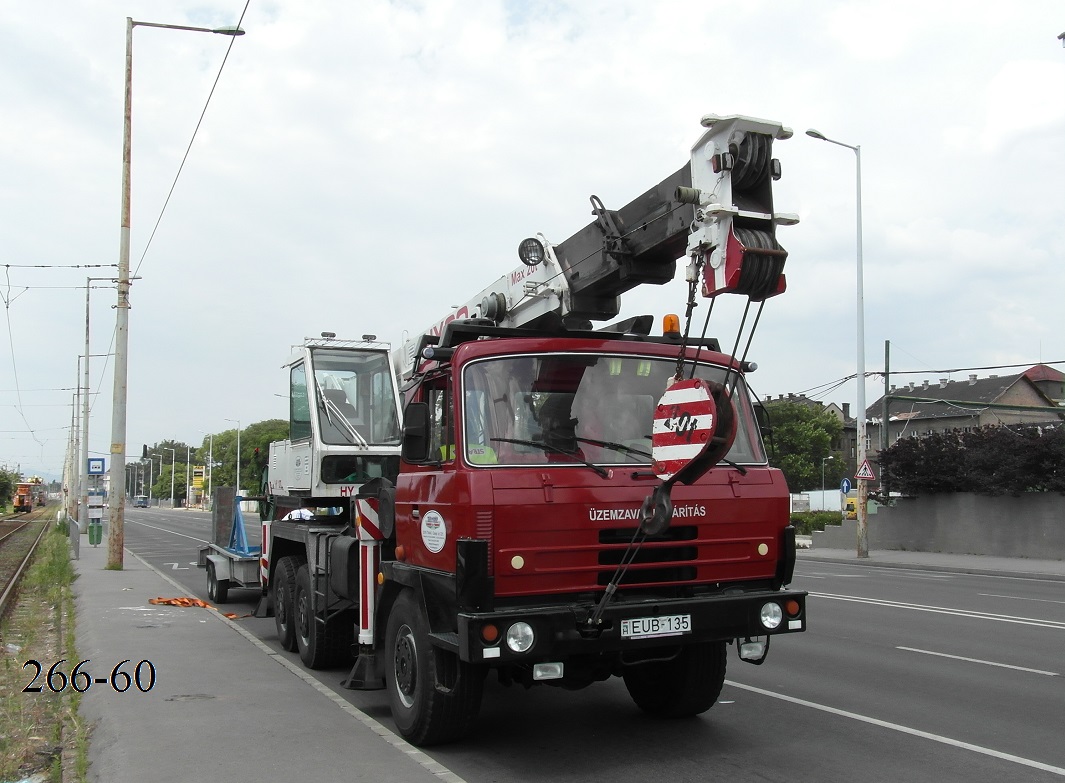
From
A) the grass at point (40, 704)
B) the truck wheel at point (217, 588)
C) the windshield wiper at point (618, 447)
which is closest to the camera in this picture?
the windshield wiper at point (618, 447)

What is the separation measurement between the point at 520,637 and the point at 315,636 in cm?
407

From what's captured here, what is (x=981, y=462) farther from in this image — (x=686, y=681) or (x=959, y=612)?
(x=686, y=681)

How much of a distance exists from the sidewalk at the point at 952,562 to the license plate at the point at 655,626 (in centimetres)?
1853

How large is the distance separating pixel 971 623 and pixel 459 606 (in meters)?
9.31

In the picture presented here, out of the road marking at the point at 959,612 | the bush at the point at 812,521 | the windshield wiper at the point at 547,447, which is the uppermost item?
the windshield wiper at the point at 547,447

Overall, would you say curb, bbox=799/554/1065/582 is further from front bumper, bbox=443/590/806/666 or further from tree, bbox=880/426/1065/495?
front bumper, bbox=443/590/806/666

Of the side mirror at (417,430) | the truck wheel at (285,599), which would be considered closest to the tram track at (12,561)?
the truck wheel at (285,599)

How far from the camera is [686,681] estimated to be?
267 inches

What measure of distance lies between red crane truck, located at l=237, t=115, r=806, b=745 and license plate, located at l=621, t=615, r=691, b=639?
0.04 ft

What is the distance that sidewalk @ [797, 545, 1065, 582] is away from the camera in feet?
72.7

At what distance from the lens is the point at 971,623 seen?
40.4ft

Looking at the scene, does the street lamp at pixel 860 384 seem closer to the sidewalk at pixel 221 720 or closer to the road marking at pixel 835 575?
the road marking at pixel 835 575

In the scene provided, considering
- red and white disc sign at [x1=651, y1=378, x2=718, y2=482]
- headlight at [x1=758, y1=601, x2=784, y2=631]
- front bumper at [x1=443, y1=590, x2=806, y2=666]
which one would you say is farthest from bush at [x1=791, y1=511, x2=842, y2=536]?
red and white disc sign at [x1=651, y1=378, x2=718, y2=482]

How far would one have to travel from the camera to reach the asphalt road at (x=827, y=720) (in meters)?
5.77
